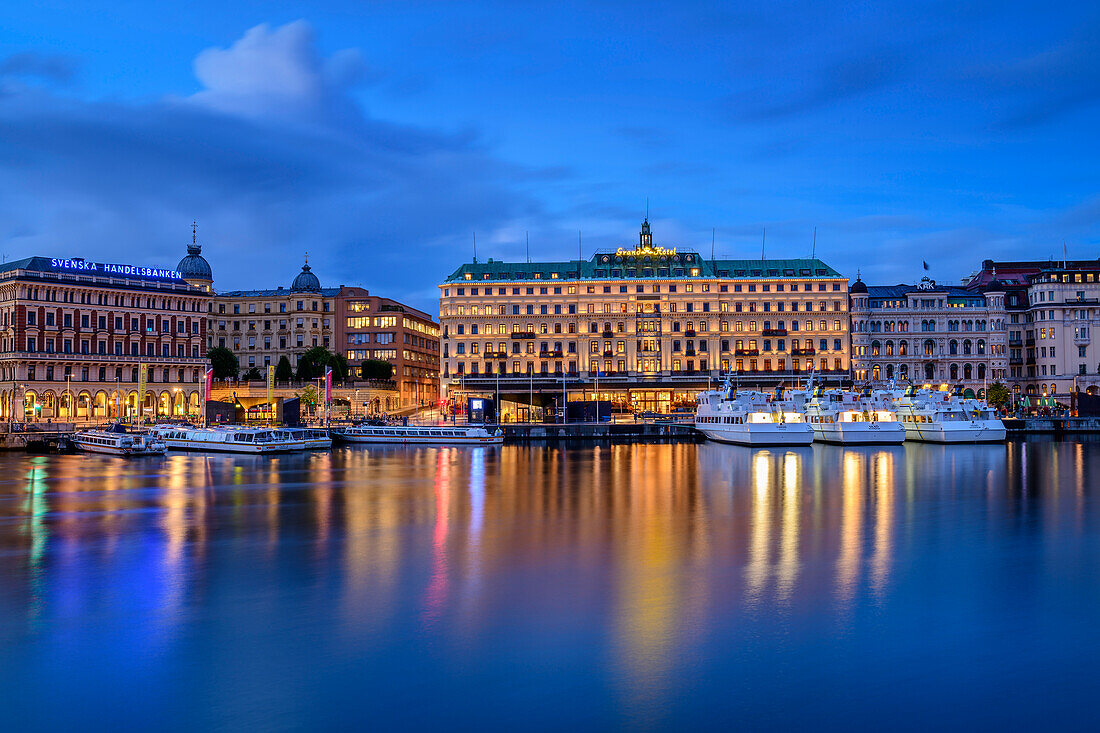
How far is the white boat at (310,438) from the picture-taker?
101 m

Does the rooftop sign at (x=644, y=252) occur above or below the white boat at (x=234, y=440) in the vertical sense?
above

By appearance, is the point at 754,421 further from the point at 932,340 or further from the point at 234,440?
the point at 932,340

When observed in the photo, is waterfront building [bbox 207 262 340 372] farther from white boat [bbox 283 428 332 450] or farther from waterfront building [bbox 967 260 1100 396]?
waterfront building [bbox 967 260 1100 396]

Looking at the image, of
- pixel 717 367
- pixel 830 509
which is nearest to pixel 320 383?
pixel 717 367

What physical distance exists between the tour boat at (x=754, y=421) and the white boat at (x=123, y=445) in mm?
64199

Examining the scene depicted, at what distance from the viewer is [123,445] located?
309 feet

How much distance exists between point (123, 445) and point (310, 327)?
8582 cm

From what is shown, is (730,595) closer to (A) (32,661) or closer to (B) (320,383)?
(A) (32,661)

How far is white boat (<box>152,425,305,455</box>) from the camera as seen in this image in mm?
97375

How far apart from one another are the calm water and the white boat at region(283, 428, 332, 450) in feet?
144

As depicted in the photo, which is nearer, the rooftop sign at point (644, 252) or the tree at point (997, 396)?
the tree at point (997, 396)

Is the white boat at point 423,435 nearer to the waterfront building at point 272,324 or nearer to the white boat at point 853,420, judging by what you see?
the white boat at point 853,420

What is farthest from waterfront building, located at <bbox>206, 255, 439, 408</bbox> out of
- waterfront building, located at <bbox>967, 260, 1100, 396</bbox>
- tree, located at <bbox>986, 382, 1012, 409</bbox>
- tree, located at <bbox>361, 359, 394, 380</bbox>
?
waterfront building, located at <bbox>967, 260, 1100, 396</bbox>

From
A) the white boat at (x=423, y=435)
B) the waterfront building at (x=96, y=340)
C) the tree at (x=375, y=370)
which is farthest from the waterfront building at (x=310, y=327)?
the white boat at (x=423, y=435)
